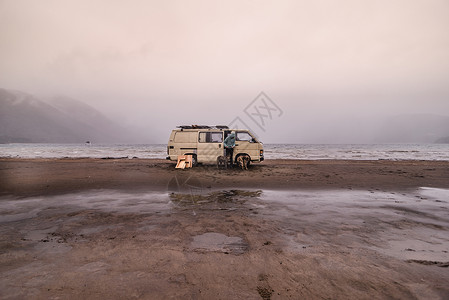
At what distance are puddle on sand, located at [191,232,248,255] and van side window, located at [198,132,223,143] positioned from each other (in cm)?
1075

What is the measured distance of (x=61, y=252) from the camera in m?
3.46

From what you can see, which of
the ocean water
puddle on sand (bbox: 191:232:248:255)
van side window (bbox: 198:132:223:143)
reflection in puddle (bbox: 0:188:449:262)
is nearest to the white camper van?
van side window (bbox: 198:132:223:143)

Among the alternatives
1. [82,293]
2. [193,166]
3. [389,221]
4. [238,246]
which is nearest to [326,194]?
[389,221]

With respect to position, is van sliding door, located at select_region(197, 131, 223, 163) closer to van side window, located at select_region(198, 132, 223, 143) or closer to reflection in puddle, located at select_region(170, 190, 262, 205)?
van side window, located at select_region(198, 132, 223, 143)

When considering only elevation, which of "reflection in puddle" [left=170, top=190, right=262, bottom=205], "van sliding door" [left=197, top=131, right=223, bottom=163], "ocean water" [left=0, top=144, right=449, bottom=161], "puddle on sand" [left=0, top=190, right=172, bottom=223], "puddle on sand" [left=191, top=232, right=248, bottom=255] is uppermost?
"van sliding door" [left=197, top=131, right=223, bottom=163]

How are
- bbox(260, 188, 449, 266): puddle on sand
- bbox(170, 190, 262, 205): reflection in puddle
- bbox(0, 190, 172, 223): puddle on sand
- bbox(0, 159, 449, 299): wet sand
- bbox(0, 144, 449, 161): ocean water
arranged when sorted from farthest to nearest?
bbox(0, 144, 449, 161): ocean water → bbox(170, 190, 262, 205): reflection in puddle → bbox(0, 190, 172, 223): puddle on sand → bbox(260, 188, 449, 266): puddle on sand → bbox(0, 159, 449, 299): wet sand

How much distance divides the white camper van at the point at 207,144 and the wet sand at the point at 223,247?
7546 millimetres

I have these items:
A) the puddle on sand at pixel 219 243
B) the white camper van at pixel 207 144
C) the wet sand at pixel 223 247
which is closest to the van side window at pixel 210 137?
the white camper van at pixel 207 144

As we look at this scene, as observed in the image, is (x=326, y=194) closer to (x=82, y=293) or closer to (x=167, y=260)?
(x=167, y=260)

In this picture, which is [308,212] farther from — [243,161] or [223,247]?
[243,161]

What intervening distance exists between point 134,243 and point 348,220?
4.58m

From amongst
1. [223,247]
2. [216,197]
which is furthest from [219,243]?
[216,197]

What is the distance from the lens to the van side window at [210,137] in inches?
582

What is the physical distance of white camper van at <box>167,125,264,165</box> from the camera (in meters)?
14.8
